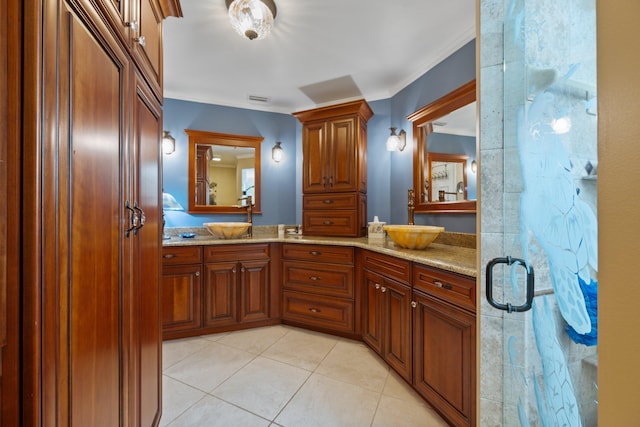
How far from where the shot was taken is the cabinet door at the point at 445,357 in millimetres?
1319

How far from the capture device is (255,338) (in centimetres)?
248

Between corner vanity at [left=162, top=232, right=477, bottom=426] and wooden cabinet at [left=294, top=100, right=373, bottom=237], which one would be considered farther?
wooden cabinet at [left=294, top=100, right=373, bottom=237]

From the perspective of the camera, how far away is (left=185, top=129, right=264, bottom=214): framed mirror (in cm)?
312

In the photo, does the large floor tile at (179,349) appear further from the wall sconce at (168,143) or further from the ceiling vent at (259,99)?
the ceiling vent at (259,99)

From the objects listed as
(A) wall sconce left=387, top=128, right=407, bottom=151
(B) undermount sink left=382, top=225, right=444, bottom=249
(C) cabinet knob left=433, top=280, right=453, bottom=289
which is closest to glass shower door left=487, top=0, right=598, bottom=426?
(C) cabinet knob left=433, top=280, right=453, bottom=289

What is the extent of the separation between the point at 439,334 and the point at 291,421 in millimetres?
975

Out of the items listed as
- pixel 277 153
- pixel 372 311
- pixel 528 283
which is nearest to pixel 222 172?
pixel 277 153

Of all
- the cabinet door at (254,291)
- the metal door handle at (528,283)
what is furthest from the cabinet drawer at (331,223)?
the metal door handle at (528,283)

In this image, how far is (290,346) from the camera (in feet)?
7.65

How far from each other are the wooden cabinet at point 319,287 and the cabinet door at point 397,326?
1.55 ft

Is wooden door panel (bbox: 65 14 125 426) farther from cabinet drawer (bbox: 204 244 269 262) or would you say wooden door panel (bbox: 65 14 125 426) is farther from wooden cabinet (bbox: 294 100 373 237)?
wooden cabinet (bbox: 294 100 373 237)

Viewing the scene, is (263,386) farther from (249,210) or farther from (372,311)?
(249,210)

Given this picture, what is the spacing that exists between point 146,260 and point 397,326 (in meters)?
1.63

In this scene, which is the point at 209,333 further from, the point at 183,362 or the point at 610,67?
the point at 610,67
